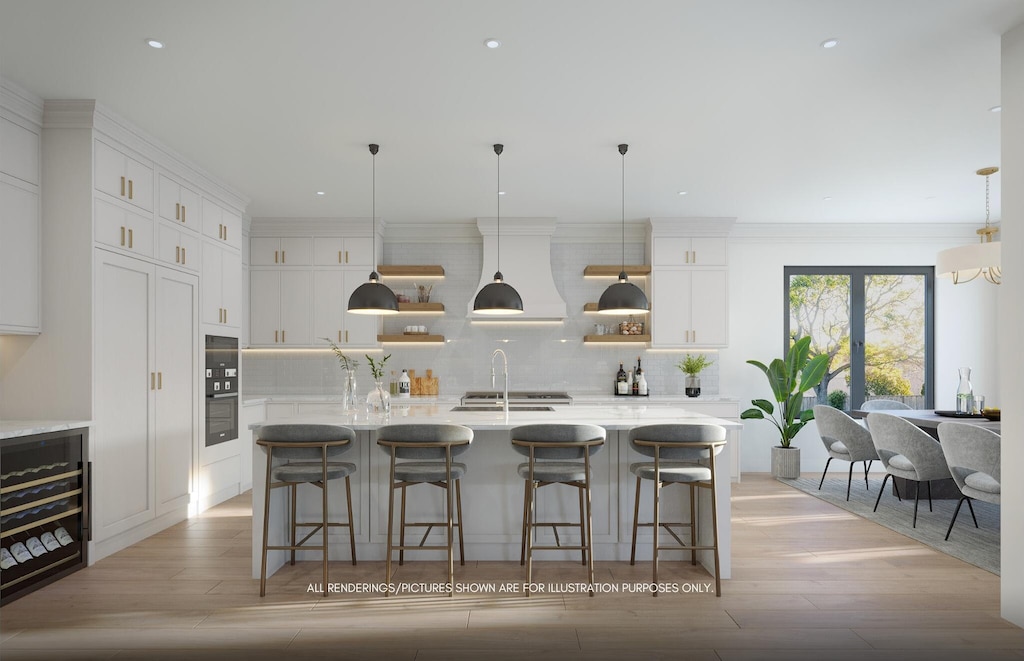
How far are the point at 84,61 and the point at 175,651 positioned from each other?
2.80m

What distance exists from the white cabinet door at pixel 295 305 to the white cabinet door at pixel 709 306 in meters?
3.93

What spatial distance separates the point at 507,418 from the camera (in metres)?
3.95

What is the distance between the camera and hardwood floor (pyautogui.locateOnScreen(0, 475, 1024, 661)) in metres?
2.86

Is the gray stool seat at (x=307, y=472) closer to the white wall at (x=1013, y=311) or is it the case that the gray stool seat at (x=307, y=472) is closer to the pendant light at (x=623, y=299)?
the pendant light at (x=623, y=299)

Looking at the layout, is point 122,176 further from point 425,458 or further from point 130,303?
point 425,458

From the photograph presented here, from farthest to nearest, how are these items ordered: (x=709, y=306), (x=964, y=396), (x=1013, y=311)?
(x=709, y=306), (x=964, y=396), (x=1013, y=311)

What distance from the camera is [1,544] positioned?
133 inches

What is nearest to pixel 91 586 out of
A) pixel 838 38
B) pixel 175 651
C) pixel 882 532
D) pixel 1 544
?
pixel 1 544

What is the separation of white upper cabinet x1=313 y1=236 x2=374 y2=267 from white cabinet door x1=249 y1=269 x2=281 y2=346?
0.49 m

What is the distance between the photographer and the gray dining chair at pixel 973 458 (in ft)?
13.1

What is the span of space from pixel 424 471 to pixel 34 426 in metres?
2.06

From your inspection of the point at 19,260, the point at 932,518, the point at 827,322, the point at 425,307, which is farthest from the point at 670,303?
the point at 19,260

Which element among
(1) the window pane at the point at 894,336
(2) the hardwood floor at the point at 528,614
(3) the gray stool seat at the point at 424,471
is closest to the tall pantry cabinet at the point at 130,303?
(2) the hardwood floor at the point at 528,614

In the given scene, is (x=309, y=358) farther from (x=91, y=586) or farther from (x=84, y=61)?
(x=84, y=61)
